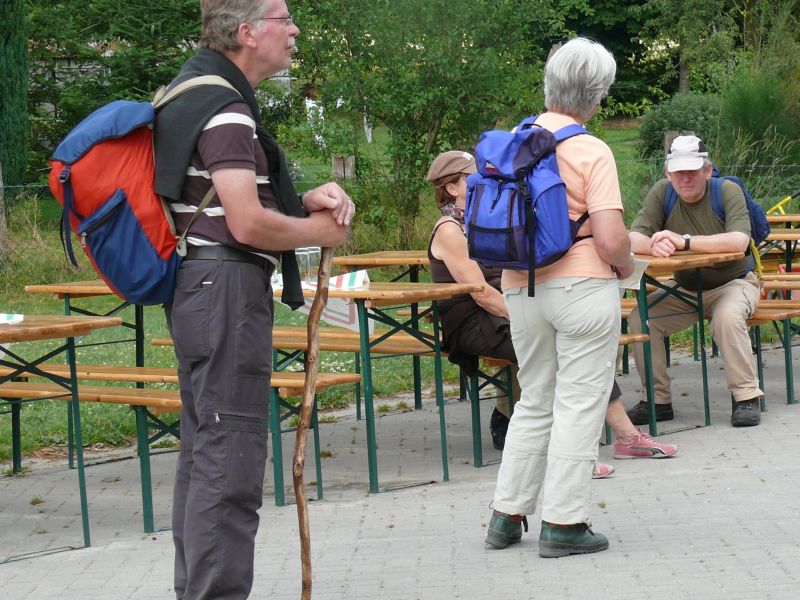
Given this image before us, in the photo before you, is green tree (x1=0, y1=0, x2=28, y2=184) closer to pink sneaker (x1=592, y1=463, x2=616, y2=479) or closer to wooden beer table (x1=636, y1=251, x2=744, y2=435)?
wooden beer table (x1=636, y1=251, x2=744, y2=435)

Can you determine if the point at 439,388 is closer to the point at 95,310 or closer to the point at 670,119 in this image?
the point at 95,310

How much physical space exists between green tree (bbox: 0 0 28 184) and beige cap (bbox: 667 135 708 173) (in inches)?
556

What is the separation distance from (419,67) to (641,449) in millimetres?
9104

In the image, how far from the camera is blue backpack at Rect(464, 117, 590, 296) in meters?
4.84

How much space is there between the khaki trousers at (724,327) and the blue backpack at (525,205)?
315 centimetres

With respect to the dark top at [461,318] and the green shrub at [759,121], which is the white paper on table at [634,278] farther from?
the green shrub at [759,121]

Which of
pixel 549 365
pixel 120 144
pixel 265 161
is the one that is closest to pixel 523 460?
pixel 549 365

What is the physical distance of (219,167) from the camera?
3.47 meters

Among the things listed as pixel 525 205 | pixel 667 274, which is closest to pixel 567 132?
pixel 525 205

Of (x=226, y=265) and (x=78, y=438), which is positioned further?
(x=78, y=438)

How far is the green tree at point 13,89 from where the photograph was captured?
65.1 ft

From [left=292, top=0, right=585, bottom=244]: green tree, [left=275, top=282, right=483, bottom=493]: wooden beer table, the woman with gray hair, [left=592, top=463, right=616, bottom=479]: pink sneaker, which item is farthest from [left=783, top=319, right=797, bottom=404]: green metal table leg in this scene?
[left=292, top=0, right=585, bottom=244]: green tree

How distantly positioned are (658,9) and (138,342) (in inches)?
1352

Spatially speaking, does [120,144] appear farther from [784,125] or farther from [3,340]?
[784,125]
